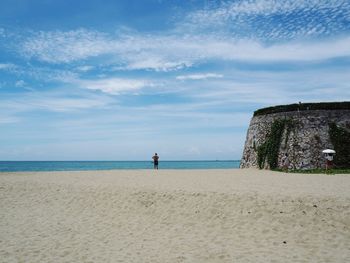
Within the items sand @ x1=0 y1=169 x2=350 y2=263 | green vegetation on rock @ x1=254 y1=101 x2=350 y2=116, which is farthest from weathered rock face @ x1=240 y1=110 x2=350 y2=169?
sand @ x1=0 y1=169 x2=350 y2=263

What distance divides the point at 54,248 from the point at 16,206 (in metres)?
6.29

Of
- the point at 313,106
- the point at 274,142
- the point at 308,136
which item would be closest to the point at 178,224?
the point at 308,136

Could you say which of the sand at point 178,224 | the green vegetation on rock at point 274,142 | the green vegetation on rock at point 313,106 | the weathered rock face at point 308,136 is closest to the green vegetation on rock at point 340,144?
the weathered rock face at point 308,136

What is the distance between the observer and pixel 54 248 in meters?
9.36

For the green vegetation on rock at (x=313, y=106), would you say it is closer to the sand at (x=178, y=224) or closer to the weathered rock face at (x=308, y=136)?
the weathered rock face at (x=308, y=136)

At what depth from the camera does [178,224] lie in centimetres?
1179

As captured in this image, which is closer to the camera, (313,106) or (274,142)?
(313,106)

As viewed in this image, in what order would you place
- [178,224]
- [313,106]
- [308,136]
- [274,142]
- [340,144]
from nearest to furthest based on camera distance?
[178,224], [340,144], [308,136], [313,106], [274,142]

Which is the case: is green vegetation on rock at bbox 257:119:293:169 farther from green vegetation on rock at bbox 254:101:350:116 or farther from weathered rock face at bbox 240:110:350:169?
green vegetation on rock at bbox 254:101:350:116

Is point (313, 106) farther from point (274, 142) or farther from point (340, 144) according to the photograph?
point (274, 142)

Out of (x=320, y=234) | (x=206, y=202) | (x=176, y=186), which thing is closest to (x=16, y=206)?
(x=176, y=186)

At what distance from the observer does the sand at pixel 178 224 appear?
888 centimetres

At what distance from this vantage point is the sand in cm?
Answer: 888

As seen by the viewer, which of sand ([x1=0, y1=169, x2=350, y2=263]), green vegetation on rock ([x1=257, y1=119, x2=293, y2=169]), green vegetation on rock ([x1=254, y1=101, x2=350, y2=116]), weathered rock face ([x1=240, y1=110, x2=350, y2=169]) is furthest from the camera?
green vegetation on rock ([x1=257, y1=119, x2=293, y2=169])
